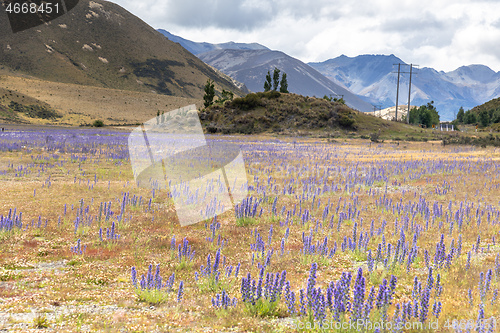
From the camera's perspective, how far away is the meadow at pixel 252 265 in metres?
4.80

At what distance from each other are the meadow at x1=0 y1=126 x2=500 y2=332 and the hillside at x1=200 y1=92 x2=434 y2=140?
166ft

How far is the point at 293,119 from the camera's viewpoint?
71312 mm

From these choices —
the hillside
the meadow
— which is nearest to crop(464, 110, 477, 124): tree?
the hillside

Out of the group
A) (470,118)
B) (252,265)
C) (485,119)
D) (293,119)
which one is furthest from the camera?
(470,118)

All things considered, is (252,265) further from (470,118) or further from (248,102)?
(470,118)

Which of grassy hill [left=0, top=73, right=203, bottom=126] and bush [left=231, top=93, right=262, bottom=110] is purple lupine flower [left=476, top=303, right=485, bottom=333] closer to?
bush [left=231, top=93, right=262, bottom=110]

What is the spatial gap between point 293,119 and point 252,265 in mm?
66018

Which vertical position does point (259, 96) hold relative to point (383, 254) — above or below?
above

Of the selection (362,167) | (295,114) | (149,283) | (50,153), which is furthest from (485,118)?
(149,283)

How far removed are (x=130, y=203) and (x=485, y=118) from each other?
411 feet

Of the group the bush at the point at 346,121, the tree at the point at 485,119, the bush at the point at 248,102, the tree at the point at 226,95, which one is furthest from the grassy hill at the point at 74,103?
the tree at the point at 485,119

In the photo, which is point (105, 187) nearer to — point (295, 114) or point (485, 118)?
point (295, 114)

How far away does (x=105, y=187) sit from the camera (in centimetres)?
1628

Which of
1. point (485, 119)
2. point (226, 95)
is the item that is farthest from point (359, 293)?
point (485, 119)
